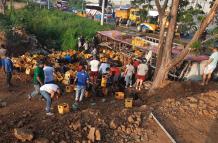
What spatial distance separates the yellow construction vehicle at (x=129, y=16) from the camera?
40528 millimetres

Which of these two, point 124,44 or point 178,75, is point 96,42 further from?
point 178,75

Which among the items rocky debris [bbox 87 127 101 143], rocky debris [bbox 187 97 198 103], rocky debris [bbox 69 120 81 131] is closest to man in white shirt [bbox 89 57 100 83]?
rocky debris [bbox 187 97 198 103]

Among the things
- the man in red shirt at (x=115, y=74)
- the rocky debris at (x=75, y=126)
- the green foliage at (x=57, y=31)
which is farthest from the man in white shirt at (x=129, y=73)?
the green foliage at (x=57, y=31)

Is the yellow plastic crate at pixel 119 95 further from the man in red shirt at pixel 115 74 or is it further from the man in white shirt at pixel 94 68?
the man in red shirt at pixel 115 74

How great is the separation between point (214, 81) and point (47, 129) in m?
9.00

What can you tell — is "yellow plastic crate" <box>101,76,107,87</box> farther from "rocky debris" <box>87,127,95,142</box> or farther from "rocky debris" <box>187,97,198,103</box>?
"rocky debris" <box>87,127,95,142</box>

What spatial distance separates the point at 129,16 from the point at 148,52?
24.7 m

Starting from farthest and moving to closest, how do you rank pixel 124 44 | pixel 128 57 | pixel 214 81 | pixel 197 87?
pixel 124 44 < pixel 128 57 < pixel 214 81 < pixel 197 87

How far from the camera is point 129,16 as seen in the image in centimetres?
4225

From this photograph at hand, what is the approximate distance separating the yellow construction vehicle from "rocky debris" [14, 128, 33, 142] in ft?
107

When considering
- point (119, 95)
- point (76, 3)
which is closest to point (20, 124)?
point (119, 95)

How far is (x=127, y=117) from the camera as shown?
10.2m

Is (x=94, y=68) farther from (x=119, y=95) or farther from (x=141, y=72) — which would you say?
(x=141, y=72)

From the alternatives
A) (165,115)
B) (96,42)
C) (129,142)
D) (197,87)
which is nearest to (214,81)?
(197,87)
